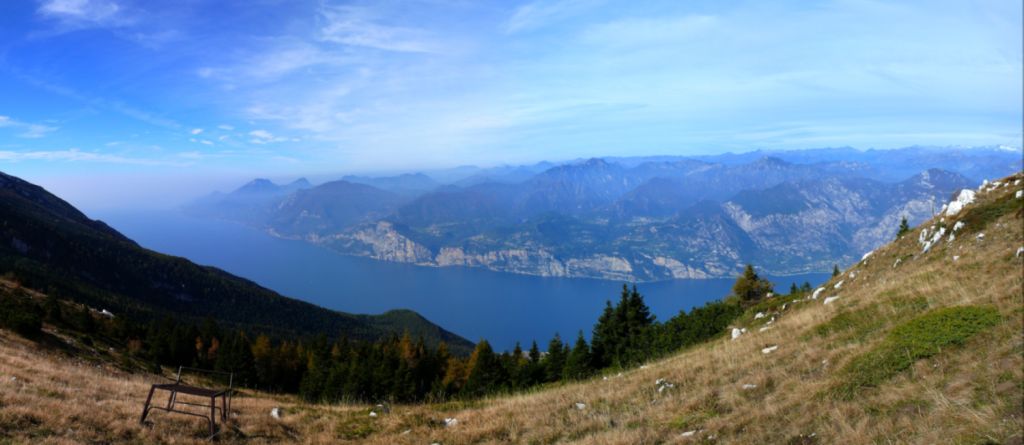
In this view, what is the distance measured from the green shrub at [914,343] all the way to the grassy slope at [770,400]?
0.04 meters

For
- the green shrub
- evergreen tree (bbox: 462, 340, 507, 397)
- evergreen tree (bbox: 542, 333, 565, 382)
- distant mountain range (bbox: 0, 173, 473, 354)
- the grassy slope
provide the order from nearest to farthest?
the grassy slope
the green shrub
evergreen tree (bbox: 462, 340, 507, 397)
evergreen tree (bbox: 542, 333, 565, 382)
distant mountain range (bbox: 0, 173, 473, 354)

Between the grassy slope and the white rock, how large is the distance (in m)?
10.6

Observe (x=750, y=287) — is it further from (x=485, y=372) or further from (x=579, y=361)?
(x=485, y=372)

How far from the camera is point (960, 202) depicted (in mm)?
25594

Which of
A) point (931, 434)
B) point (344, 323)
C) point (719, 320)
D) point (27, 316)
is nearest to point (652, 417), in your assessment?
point (931, 434)

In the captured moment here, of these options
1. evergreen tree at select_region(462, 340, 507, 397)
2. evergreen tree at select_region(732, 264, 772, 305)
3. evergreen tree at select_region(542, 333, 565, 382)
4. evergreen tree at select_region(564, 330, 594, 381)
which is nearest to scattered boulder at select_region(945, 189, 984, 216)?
Result: evergreen tree at select_region(732, 264, 772, 305)

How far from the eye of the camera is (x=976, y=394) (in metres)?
5.88

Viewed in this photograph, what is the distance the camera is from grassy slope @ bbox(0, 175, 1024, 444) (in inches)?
239

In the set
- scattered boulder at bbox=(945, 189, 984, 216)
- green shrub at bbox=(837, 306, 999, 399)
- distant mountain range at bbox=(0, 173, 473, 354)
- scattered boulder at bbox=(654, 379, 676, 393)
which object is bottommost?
distant mountain range at bbox=(0, 173, 473, 354)

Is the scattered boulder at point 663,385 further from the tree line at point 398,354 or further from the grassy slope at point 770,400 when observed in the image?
the tree line at point 398,354

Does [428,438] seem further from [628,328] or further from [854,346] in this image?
[628,328]

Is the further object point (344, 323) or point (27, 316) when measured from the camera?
point (344, 323)

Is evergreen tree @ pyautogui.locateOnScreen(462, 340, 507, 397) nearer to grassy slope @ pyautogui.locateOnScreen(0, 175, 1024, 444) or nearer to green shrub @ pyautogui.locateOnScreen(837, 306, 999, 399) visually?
grassy slope @ pyautogui.locateOnScreen(0, 175, 1024, 444)

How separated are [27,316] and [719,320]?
46872 mm
